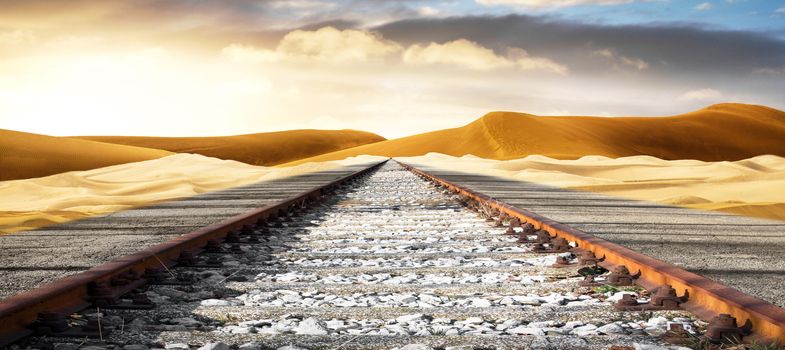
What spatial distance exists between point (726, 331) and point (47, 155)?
44.4 meters

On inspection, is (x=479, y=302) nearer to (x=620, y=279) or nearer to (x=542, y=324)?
(x=542, y=324)

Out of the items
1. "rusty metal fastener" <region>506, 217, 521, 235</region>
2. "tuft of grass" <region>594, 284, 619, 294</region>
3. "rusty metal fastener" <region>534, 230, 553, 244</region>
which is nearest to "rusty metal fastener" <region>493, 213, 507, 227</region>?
"rusty metal fastener" <region>506, 217, 521, 235</region>

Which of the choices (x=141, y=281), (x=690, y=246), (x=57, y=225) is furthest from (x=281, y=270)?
(x=57, y=225)

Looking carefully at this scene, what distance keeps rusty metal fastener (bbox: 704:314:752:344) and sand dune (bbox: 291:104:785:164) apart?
11375 centimetres

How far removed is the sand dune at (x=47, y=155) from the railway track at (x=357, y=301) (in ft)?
118

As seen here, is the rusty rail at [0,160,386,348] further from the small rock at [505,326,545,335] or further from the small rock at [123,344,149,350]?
the small rock at [505,326,545,335]

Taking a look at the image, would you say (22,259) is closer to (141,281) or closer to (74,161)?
(141,281)

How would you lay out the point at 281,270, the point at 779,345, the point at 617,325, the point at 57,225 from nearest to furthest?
the point at 779,345
the point at 617,325
the point at 281,270
the point at 57,225

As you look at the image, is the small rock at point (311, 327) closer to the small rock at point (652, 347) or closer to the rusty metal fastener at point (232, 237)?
the small rock at point (652, 347)

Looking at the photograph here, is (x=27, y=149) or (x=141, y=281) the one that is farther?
(x=27, y=149)

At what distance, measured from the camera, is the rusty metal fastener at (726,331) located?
3.21 metres

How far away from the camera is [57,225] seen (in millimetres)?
9227

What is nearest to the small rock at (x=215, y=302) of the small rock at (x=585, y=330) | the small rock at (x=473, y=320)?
the small rock at (x=473, y=320)

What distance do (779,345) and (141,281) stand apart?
133 inches
